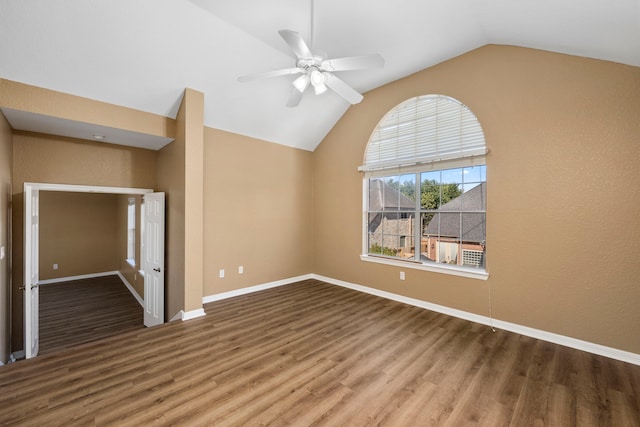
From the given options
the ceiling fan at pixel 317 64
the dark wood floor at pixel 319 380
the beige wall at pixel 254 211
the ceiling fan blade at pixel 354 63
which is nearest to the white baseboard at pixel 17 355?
the dark wood floor at pixel 319 380

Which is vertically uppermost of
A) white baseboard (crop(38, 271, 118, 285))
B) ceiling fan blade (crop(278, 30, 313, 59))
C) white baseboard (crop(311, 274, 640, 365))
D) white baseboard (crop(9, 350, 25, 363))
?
ceiling fan blade (crop(278, 30, 313, 59))

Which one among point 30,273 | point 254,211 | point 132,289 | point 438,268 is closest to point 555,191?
point 438,268

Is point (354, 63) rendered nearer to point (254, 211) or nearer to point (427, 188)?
point (427, 188)

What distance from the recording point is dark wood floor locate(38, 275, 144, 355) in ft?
12.6

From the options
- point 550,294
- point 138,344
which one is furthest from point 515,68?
point 138,344

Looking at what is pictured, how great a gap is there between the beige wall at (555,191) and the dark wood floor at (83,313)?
16.9 feet

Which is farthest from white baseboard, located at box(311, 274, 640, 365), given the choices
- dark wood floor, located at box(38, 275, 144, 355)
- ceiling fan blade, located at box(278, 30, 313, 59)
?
dark wood floor, located at box(38, 275, 144, 355)

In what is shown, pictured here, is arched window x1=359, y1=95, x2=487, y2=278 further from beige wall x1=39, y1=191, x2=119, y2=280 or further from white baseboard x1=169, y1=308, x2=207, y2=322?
beige wall x1=39, y1=191, x2=119, y2=280

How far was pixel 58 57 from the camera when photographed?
259 centimetres

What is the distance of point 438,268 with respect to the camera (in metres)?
3.73

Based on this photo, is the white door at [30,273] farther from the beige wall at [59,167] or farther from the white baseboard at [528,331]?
the white baseboard at [528,331]

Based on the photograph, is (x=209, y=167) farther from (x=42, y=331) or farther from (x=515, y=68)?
(x=515, y=68)

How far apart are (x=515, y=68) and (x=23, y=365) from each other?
20.1ft

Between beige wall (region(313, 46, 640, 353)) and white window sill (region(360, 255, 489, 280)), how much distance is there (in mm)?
90
